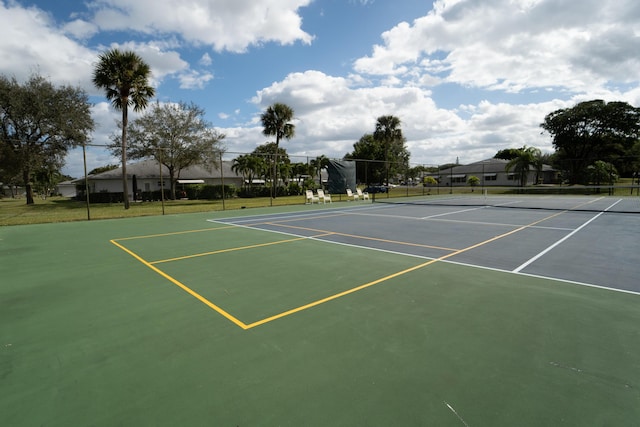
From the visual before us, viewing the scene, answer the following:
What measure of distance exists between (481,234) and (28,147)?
32157 mm

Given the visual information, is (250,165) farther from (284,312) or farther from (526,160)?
(284,312)

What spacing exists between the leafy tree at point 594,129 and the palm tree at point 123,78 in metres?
46.7

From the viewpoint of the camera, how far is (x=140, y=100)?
22.0m

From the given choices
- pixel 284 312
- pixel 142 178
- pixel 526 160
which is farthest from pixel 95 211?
pixel 526 160

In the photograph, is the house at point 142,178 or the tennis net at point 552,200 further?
the house at point 142,178

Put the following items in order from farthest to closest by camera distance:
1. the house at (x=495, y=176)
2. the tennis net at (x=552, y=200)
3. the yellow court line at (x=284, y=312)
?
the house at (x=495, y=176), the tennis net at (x=552, y=200), the yellow court line at (x=284, y=312)

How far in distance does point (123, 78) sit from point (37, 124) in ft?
44.0

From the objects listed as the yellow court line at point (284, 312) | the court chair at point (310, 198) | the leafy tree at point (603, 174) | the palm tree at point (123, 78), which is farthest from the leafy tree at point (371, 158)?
the yellow court line at point (284, 312)

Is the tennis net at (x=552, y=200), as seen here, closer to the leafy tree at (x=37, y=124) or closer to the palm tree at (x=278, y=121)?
the palm tree at (x=278, y=121)

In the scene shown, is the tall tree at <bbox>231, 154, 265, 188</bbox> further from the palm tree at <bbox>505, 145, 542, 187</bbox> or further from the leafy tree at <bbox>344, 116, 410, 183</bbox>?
the palm tree at <bbox>505, 145, 542, 187</bbox>

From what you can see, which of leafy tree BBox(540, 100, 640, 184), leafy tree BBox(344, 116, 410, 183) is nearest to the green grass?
leafy tree BBox(344, 116, 410, 183)

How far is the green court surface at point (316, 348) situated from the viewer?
7.49ft

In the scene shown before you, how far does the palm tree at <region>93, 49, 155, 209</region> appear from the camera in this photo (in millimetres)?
20453

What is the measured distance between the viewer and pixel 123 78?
20656 millimetres
